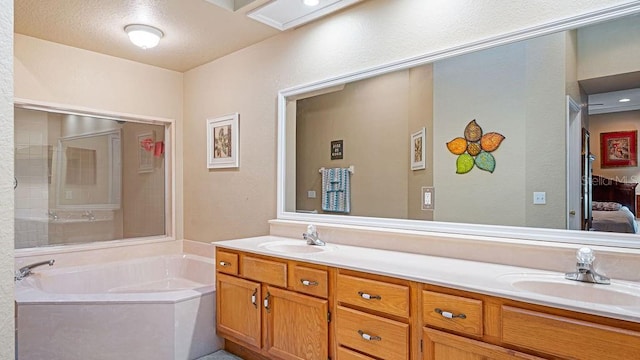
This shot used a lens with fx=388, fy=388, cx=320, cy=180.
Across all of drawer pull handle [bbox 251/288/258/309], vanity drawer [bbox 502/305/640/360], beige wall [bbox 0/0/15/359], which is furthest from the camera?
drawer pull handle [bbox 251/288/258/309]

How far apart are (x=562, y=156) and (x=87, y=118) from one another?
371 cm

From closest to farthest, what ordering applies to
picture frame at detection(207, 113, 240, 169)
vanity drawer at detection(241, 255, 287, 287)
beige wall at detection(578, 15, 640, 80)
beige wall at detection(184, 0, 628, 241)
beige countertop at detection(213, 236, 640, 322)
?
beige countertop at detection(213, 236, 640, 322) < beige wall at detection(578, 15, 640, 80) < beige wall at detection(184, 0, 628, 241) < vanity drawer at detection(241, 255, 287, 287) < picture frame at detection(207, 113, 240, 169)

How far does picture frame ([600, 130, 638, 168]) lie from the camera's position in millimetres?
1707

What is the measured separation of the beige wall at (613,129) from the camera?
5.58 ft

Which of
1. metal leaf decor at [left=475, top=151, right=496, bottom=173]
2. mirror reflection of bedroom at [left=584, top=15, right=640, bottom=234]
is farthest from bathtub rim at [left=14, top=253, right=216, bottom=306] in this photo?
mirror reflection of bedroom at [left=584, top=15, right=640, bottom=234]

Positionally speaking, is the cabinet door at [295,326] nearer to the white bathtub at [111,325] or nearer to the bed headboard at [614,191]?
the white bathtub at [111,325]

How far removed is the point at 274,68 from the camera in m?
3.17

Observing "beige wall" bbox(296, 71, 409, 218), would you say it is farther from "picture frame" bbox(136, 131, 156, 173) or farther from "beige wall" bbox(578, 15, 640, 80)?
"picture frame" bbox(136, 131, 156, 173)

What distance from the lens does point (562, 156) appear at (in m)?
1.83

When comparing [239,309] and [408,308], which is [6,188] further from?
[239,309]

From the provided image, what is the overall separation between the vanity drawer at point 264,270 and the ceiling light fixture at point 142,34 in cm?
180

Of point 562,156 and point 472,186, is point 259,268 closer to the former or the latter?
point 472,186

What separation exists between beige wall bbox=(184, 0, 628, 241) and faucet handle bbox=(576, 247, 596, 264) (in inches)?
42.0

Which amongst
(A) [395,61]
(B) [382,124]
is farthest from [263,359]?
(A) [395,61]
